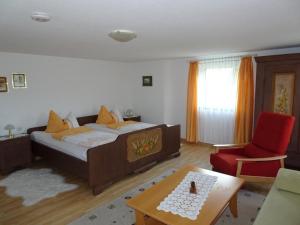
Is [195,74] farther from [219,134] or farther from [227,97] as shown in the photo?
[219,134]

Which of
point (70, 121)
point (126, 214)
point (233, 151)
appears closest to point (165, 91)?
point (70, 121)

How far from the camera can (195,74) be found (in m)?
5.20

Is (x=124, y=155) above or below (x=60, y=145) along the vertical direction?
below

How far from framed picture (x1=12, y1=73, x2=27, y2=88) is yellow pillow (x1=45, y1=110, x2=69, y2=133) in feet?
2.53

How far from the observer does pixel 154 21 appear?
2.17 m

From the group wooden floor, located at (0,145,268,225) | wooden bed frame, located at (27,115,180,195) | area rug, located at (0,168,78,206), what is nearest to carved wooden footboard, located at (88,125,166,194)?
wooden bed frame, located at (27,115,180,195)

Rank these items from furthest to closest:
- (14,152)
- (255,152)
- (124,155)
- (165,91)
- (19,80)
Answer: (165,91) → (19,80) → (14,152) → (124,155) → (255,152)

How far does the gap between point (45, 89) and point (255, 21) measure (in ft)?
13.6

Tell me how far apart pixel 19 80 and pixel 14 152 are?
1424mm

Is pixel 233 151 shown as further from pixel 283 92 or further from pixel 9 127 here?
pixel 9 127

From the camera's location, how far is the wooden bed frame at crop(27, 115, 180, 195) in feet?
9.96

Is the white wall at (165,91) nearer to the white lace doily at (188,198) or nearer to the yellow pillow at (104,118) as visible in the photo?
the yellow pillow at (104,118)

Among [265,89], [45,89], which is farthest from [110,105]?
[265,89]

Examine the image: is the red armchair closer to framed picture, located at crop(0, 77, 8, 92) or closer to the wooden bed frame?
the wooden bed frame
